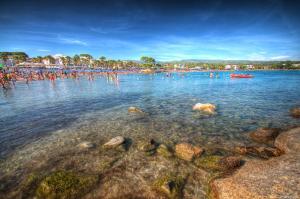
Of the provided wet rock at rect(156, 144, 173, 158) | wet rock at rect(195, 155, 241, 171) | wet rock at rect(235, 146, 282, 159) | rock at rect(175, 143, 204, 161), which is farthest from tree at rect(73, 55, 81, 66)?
wet rock at rect(235, 146, 282, 159)

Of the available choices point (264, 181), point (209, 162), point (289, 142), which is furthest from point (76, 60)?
point (264, 181)

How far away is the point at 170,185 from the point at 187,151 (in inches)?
115

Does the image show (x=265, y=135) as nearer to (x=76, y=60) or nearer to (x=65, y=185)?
(x=65, y=185)

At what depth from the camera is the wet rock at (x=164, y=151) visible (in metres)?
9.09

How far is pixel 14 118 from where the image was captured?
639 inches

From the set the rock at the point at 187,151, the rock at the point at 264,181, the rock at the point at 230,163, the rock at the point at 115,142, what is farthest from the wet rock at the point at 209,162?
the rock at the point at 115,142

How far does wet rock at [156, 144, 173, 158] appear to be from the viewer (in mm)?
9092

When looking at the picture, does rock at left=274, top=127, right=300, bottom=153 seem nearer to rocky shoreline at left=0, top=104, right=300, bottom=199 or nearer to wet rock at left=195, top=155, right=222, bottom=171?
rocky shoreline at left=0, top=104, right=300, bottom=199

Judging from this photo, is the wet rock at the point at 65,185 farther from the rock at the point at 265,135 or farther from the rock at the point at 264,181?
the rock at the point at 265,135

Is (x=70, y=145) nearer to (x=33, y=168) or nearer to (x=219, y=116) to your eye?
(x=33, y=168)

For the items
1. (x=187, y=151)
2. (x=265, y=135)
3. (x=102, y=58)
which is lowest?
(x=187, y=151)

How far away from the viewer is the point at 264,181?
5613 millimetres

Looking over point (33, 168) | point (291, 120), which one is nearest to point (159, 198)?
point (33, 168)

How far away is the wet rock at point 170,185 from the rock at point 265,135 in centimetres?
679
